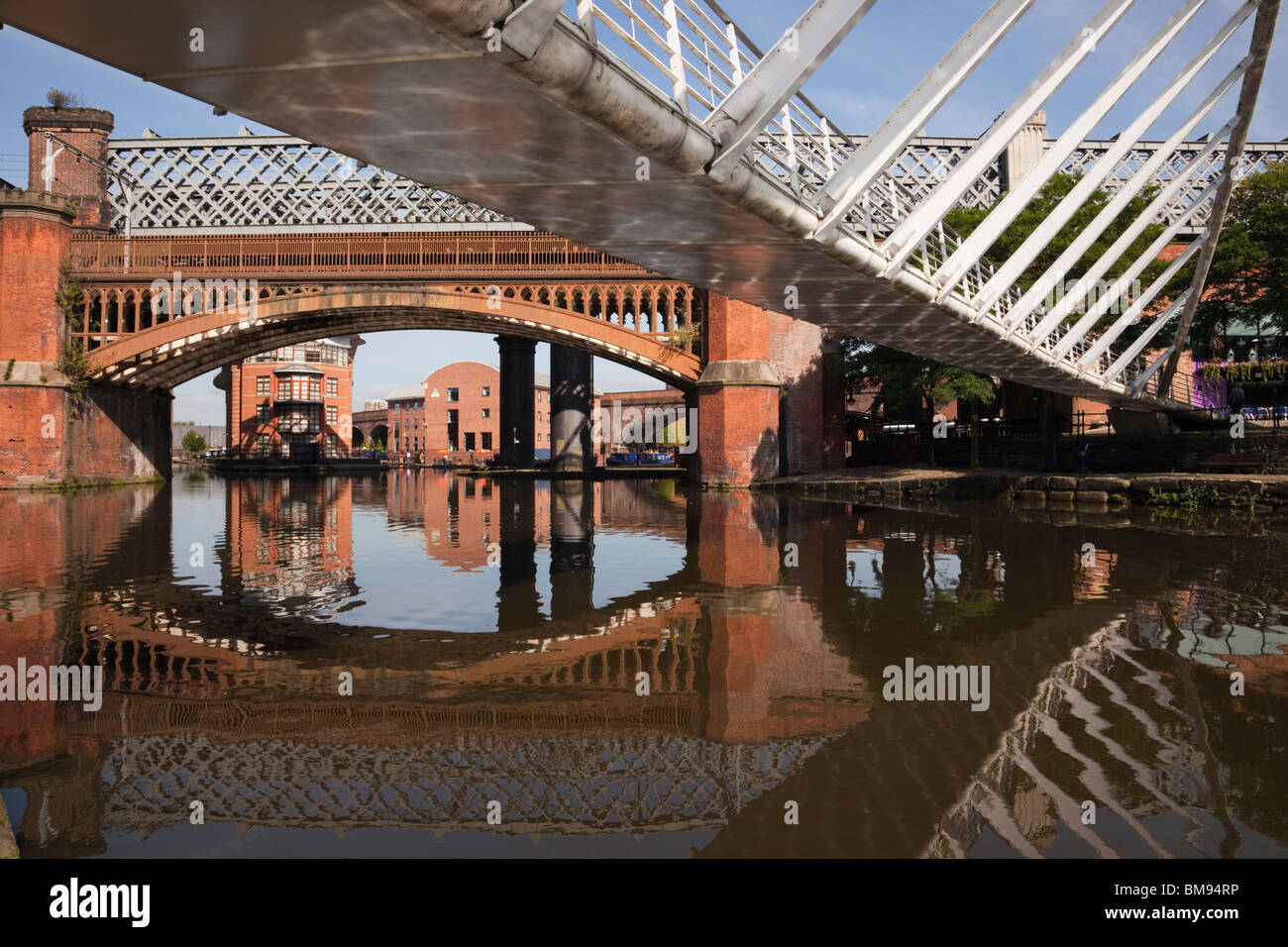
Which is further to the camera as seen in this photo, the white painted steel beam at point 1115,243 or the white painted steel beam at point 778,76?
the white painted steel beam at point 1115,243

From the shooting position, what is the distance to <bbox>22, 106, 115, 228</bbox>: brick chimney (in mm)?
46469

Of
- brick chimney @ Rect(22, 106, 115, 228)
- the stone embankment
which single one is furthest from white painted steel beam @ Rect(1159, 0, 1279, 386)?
brick chimney @ Rect(22, 106, 115, 228)

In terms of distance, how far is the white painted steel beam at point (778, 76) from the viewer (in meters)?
6.76

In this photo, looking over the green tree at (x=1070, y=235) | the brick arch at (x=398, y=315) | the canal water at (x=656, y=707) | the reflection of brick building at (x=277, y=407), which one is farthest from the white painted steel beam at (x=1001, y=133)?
the reflection of brick building at (x=277, y=407)

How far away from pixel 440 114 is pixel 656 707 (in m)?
4.59

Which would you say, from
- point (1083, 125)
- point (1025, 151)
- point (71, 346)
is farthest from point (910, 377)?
point (71, 346)

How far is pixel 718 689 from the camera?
636cm

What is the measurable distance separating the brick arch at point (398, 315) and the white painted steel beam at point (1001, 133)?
2545cm

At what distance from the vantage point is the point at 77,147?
154 ft

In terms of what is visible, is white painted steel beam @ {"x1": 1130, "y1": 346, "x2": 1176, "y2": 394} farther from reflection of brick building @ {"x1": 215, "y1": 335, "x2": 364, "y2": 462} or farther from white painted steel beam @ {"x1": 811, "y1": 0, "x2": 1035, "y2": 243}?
reflection of brick building @ {"x1": 215, "y1": 335, "x2": 364, "y2": 462}

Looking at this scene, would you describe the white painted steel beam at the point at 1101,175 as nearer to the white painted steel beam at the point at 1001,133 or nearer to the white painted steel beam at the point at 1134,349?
the white painted steel beam at the point at 1001,133

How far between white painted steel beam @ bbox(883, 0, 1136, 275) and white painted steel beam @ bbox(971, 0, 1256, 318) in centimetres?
246
